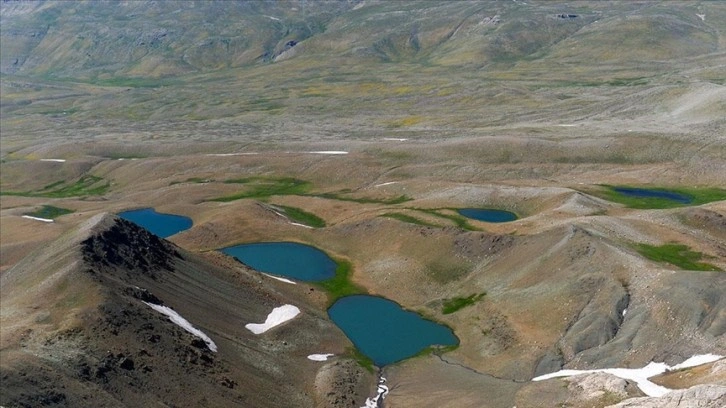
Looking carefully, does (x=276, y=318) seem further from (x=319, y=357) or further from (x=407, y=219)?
(x=407, y=219)

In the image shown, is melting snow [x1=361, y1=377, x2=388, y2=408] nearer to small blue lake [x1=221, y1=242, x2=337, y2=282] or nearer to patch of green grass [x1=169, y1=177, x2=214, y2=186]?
small blue lake [x1=221, y1=242, x2=337, y2=282]

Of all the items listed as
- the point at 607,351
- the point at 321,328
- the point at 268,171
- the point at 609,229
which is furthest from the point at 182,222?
the point at 607,351

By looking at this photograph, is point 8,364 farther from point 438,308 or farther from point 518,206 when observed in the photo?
point 518,206

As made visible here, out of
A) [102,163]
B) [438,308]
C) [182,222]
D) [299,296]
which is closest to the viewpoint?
[438,308]

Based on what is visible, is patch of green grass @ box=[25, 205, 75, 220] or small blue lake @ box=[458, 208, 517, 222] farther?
patch of green grass @ box=[25, 205, 75, 220]

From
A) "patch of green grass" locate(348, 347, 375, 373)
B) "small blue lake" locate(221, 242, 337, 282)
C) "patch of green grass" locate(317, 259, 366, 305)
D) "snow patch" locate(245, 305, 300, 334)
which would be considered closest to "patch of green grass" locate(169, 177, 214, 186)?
"small blue lake" locate(221, 242, 337, 282)

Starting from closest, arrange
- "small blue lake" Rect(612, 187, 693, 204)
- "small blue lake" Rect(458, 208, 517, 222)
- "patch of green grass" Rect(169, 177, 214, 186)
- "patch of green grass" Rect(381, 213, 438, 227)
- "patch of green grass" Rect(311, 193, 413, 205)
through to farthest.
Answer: "patch of green grass" Rect(381, 213, 438, 227) → "small blue lake" Rect(458, 208, 517, 222) → "small blue lake" Rect(612, 187, 693, 204) → "patch of green grass" Rect(311, 193, 413, 205) → "patch of green grass" Rect(169, 177, 214, 186)

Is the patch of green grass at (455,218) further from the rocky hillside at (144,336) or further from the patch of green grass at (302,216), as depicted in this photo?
the rocky hillside at (144,336)
